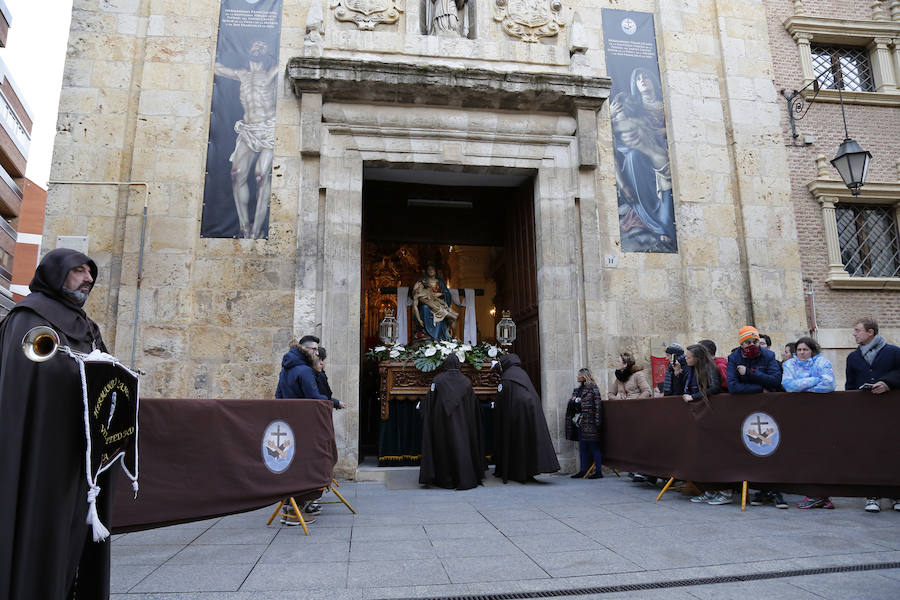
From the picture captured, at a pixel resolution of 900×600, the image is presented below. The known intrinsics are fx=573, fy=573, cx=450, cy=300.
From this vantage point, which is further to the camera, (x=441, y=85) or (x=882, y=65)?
(x=882, y=65)

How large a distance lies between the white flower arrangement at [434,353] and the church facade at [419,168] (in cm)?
61

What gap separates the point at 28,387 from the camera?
2.60m

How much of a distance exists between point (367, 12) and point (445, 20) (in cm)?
149

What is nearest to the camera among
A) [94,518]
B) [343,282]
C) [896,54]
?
[94,518]

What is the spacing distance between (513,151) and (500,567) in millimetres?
8116

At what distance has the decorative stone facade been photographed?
9414mm

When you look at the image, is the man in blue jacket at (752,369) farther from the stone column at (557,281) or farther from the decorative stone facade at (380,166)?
the stone column at (557,281)

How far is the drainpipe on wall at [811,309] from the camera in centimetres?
1084

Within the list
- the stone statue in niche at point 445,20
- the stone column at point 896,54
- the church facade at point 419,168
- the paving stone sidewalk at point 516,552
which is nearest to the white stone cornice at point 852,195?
the church facade at point 419,168

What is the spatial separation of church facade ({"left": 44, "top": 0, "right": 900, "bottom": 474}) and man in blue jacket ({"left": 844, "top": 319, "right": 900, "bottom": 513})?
3.87 metres

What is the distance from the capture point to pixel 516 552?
4.57 m

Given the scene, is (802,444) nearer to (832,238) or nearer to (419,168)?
(832,238)

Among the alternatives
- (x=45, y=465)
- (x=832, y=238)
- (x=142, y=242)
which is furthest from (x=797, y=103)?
(x=45, y=465)

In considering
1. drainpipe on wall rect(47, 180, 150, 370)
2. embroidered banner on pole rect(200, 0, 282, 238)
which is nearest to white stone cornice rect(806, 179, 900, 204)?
embroidered banner on pole rect(200, 0, 282, 238)
